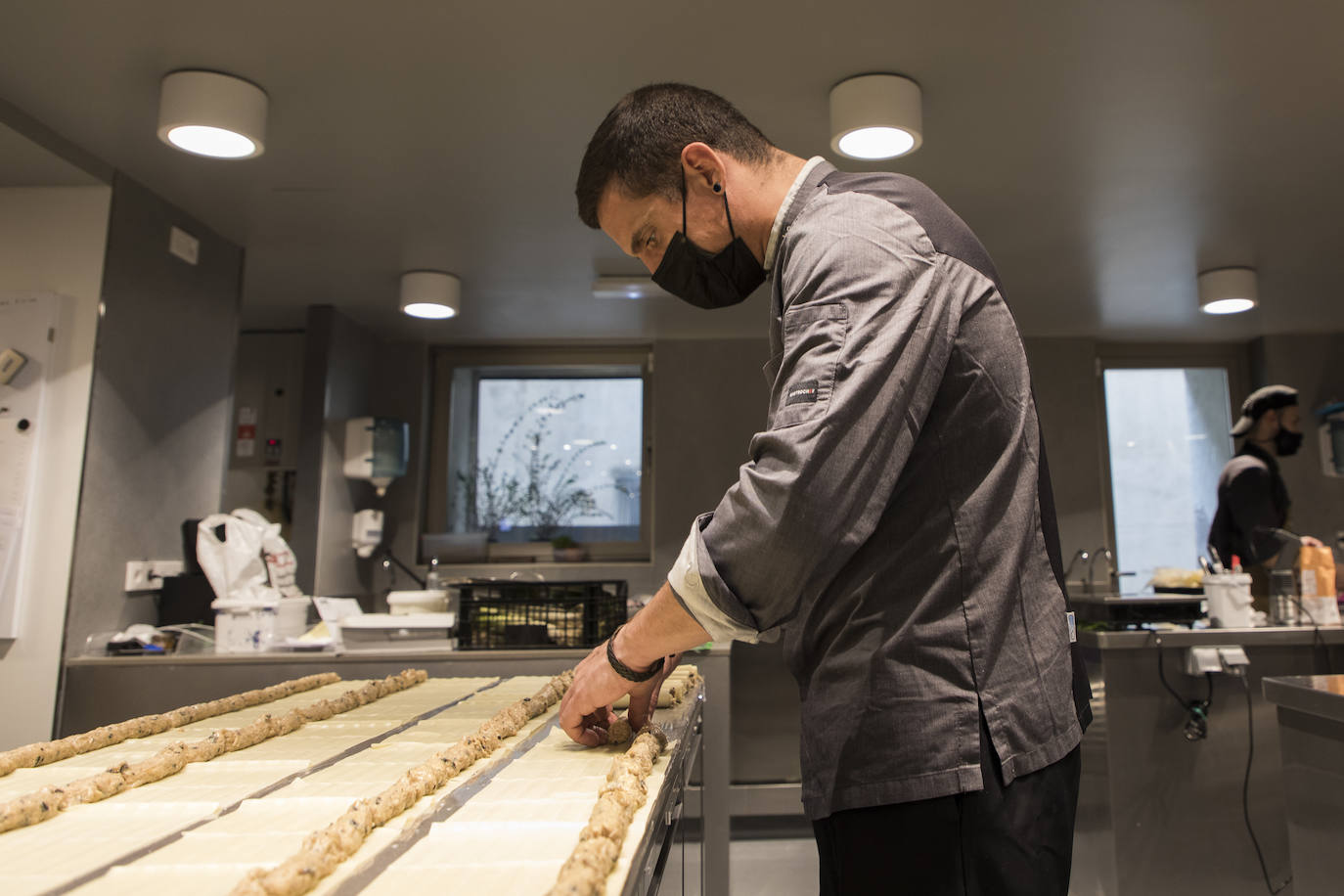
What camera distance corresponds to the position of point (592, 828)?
711mm

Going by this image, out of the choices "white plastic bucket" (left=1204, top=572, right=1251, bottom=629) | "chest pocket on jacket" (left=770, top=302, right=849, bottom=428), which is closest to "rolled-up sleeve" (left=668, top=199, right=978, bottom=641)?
"chest pocket on jacket" (left=770, top=302, right=849, bottom=428)

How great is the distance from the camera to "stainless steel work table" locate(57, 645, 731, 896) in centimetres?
260

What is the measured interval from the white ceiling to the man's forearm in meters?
1.62

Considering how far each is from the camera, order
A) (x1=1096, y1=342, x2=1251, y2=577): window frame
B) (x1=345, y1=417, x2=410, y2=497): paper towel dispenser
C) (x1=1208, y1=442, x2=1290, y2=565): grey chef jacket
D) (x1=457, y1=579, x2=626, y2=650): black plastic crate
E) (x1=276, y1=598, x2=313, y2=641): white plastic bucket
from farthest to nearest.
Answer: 1. (x1=1096, y1=342, x2=1251, y2=577): window frame
2. (x1=345, y1=417, x2=410, y2=497): paper towel dispenser
3. (x1=1208, y1=442, x2=1290, y2=565): grey chef jacket
4. (x1=276, y1=598, x2=313, y2=641): white plastic bucket
5. (x1=457, y1=579, x2=626, y2=650): black plastic crate

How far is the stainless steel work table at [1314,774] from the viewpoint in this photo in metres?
1.53

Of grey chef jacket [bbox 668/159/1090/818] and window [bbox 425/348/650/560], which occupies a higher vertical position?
window [bbox 425/348/650/560]

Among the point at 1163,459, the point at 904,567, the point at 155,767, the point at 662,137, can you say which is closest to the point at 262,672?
the point at 155,767

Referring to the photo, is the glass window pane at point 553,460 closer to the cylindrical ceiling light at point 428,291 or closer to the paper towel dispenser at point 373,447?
the paper towel dispenser at point 373,447

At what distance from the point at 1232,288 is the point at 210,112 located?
3956mm

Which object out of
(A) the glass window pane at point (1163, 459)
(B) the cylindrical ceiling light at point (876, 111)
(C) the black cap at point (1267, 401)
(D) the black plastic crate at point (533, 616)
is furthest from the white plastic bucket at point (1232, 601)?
(A) the glass window pane at point (1163, 459)

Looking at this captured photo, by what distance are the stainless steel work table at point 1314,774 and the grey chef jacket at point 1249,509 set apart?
2198 mm

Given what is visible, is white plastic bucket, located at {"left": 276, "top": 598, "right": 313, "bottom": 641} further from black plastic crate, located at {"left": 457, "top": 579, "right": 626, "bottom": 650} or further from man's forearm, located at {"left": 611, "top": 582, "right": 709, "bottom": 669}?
man's forearm, located at {"left": 611, "top": 582, "right": 709, "bottom": 669}

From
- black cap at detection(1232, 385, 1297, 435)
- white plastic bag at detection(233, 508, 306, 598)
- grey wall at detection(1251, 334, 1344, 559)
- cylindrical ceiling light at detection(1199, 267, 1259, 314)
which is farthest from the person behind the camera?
grey wall at detection(1251, 334, 1344, 559)

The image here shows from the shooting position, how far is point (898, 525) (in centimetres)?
94
